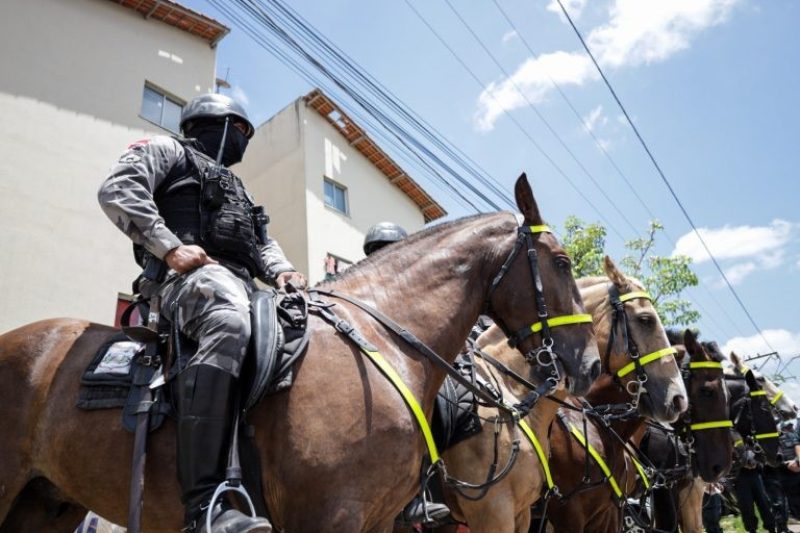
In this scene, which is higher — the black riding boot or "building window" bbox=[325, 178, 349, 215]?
"building window" bbox=[325, 178, 349, 215]

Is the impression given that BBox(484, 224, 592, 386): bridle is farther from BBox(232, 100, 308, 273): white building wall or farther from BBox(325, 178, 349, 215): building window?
BBox(325, 178, 349, 215): building window

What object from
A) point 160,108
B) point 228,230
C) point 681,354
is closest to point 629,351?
point 681,354

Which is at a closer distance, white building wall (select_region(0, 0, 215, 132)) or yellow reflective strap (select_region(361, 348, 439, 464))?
yellow reflective strap (select_region(361, 348, 439, 464))

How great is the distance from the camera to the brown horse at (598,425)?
5023 millimetres

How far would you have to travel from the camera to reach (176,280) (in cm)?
286

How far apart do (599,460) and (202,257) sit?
174 inches

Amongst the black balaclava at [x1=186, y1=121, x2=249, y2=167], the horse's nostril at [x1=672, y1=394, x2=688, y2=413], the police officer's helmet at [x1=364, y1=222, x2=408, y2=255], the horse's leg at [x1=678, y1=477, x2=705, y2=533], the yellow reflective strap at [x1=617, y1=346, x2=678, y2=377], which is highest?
the police officer's helmet at [x1=364, y1=222, x2=408, y2=255]

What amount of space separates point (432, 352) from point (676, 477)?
5.56 m

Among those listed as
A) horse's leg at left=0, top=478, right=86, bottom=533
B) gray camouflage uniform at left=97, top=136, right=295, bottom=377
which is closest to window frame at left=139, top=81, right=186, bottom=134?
gray camouflage uniform at left=97, top=136, right=295, bottom=377

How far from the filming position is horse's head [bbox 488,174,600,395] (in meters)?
3.12

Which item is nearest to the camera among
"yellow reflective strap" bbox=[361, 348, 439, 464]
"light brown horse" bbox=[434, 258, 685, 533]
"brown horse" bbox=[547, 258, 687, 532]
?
"yellow reflective strap" bbox=[361, 348, 439, 464]

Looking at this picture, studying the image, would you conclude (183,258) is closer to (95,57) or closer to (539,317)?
(539,317)

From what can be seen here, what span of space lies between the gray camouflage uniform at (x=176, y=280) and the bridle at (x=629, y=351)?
374cm

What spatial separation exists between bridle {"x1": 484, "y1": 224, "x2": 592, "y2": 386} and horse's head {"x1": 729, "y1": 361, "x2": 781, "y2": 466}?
7209mm
